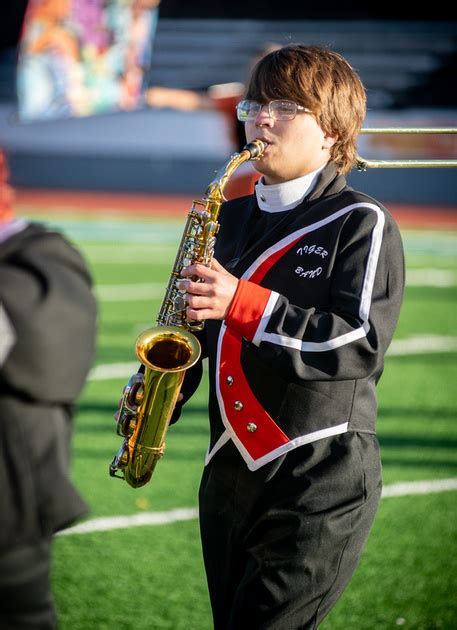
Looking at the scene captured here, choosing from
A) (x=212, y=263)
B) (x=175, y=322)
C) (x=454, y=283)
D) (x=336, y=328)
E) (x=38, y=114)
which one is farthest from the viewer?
(x=38, y=114)

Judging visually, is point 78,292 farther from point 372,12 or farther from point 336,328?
point 372,12

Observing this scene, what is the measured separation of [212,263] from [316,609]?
3.14ft

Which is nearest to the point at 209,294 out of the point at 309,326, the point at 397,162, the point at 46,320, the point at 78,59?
the point at 309,326

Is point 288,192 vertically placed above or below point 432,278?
above

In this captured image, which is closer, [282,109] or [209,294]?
[209,294]

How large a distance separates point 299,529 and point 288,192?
36.0 inches

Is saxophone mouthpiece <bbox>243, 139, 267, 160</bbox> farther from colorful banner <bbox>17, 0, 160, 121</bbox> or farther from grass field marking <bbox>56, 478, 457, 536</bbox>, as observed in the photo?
colorful banner <bbox>17, 0, 160, 121</bbox>

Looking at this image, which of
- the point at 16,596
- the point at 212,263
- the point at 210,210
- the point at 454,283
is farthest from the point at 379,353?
the point at 454,283

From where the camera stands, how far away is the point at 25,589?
6.26 feet

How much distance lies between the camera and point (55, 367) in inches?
74.1

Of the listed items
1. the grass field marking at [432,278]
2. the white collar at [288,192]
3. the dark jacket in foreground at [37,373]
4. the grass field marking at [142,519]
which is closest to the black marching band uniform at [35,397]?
the dark jacket in foreground at [37,373]

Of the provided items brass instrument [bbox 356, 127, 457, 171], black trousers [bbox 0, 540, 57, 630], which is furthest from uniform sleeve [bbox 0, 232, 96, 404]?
brass instrument [bbox 356, 127, 457, 171]

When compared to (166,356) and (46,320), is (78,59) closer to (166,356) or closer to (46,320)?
(166,356)

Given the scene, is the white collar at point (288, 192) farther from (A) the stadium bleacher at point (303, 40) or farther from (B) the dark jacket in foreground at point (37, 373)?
(A) the stadium bleacher at point (303, 40)
